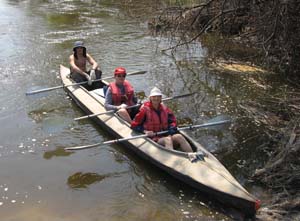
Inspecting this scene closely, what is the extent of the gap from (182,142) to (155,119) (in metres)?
0.63

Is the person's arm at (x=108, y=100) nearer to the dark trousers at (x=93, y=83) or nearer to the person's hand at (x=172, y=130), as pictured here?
the person's hand at (x=172, y=130)

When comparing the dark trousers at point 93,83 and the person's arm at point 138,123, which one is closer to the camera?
the person's arm at point 138,123

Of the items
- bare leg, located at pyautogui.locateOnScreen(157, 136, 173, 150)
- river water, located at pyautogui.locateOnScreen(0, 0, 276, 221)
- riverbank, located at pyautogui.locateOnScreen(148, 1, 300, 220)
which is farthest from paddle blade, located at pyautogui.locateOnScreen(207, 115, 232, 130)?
bare leg, located at pyautogui.locateOnScreen(157, 136, 173, 150)

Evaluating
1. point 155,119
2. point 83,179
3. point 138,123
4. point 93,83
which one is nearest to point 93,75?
point 93,83

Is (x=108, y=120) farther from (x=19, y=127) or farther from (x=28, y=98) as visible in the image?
(x=28, y=98)

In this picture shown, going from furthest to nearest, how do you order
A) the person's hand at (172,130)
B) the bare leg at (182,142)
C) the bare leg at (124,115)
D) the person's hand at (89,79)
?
1. the person's hand at (89,79)
2. the bare leg at (124,115)
3. the person's hand at (172,130)
4. the bare leg at (182,142)

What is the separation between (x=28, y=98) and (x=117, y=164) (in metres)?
4.22

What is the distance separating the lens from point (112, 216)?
6.81m

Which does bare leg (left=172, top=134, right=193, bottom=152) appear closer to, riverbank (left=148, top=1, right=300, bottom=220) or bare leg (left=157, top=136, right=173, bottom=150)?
bare leg (left=157, top=136, right=173, bottom=150)

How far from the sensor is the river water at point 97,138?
7.05 meters

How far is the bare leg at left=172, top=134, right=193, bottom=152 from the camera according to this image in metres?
7.84

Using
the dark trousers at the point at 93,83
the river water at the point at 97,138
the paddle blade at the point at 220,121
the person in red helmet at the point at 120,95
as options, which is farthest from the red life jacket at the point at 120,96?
the dark trousers at the point at 93,83

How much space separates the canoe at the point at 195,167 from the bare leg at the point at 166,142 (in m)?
0.13

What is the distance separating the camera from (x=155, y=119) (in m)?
8.13
